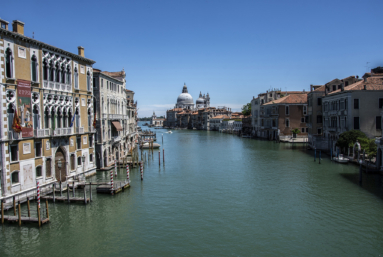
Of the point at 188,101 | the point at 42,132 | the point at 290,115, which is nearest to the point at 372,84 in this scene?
the point at 290,115

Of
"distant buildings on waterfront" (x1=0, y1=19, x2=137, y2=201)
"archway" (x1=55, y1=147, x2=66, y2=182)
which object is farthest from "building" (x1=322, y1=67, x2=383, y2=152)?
"archway" (x1=55, y1=147, x2=66, y2=182)

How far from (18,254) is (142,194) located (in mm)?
8197

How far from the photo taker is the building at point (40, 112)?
14195 millimetres

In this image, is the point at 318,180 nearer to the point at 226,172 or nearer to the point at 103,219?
the point at 226,172

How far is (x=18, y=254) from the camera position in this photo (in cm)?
1066

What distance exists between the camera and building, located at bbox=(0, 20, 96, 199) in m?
14.2

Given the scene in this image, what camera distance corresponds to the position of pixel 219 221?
13648 millimetres

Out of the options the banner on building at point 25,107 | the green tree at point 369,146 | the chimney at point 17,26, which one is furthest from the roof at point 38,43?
the green tree at point 369,146

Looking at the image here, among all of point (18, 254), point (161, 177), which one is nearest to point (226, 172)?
point (161, 177)

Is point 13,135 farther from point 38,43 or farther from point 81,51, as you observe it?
point 81,51

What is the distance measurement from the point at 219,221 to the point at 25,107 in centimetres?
1072

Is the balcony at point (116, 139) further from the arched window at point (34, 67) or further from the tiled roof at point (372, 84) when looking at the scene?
the tiled roof at point (372, 84)

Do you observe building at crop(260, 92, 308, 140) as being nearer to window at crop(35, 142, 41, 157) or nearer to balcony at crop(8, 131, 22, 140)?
window at crop(35, 142, 41, 157)

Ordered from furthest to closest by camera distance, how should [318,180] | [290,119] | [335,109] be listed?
[290,119], [335,109], [318,180]
